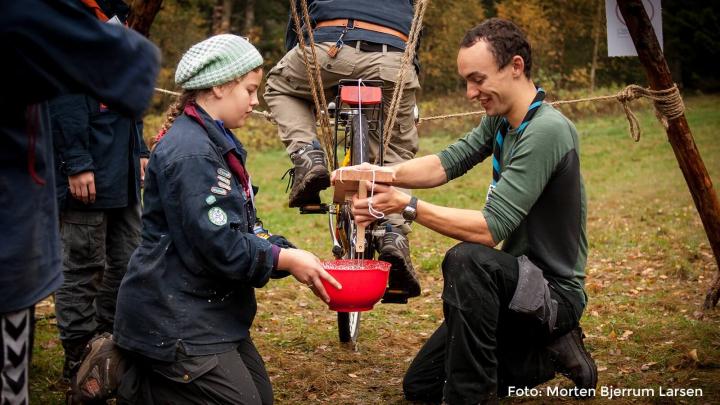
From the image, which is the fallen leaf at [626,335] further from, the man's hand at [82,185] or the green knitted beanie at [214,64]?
the man's hand at [82,185]

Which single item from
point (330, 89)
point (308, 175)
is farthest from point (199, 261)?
Result: point (330, 89)

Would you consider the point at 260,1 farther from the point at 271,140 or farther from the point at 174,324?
the point at 174,324

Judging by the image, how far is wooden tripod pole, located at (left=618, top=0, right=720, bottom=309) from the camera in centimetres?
443

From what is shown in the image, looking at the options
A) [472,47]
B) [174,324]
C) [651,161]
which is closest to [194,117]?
[174,324]

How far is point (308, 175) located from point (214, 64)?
4.26ft

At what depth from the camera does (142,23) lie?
A: 4.96 meters

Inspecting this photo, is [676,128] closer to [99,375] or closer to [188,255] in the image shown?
[188,255]

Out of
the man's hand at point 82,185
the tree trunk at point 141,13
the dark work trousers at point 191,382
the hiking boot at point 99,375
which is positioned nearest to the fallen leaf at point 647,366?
the dark work trousers at point 191,382

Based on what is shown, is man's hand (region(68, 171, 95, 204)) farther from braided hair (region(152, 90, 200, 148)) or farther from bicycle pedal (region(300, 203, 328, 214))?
bicycle pedal (region(300, 203, 328, 214))

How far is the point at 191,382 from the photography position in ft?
9.69

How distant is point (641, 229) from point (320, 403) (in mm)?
5731

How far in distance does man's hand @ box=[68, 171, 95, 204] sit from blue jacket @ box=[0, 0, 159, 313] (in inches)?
70.7

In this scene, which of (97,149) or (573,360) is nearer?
(573,360)

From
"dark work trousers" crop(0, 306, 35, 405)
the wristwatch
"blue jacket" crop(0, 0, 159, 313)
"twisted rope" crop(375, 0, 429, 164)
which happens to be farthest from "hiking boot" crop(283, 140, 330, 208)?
"dark work trousers" crop(0, 306, 35, 405)
